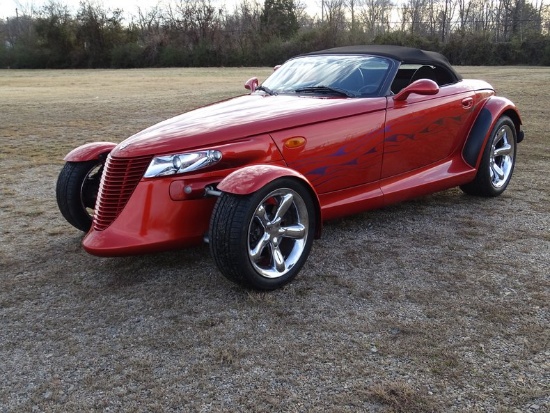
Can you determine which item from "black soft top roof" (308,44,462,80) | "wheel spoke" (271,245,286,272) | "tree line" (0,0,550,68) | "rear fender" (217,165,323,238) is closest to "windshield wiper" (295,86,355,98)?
"black soft top roof" (308,44,462,80)

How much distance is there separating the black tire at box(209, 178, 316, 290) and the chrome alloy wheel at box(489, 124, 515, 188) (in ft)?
8.96

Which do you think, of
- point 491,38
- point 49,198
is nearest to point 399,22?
point 491,38

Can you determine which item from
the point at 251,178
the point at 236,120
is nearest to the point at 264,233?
the point at 251,178

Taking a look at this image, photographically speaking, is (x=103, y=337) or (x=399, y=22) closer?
(x=103, y=337)

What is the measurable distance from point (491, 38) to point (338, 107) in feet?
144

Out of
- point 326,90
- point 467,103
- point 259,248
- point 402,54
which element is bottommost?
point 259,248

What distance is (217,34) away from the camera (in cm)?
5369

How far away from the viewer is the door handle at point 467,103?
539 centimetres

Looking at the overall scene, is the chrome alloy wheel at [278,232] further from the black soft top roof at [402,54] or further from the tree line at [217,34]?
the tree line at [217,34]

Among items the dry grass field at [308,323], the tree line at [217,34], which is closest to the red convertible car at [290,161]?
the dry grass field at [308,323]

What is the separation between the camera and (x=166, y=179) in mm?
3664

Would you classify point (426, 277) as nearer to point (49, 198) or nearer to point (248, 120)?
point (248, 120)

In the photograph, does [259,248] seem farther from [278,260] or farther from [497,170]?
[497,170]

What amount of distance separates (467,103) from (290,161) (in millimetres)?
2258
